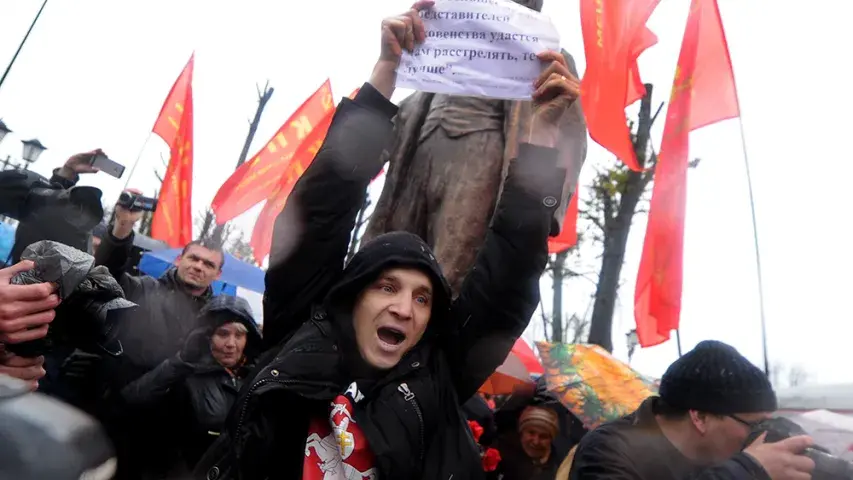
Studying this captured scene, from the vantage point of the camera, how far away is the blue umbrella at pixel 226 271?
27.9 feet

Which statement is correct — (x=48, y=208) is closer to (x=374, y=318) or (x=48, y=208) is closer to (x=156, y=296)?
(x=156, y=296)

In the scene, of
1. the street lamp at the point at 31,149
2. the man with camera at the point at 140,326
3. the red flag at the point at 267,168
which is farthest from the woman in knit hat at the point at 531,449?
the street lamp at the point at 31,149

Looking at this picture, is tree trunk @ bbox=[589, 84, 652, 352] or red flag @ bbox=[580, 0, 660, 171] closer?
red flag @ bbox=[580, 0, 660, 171]

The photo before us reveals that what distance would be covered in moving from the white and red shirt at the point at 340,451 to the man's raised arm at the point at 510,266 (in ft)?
1.22

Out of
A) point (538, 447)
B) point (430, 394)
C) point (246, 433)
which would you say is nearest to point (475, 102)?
point (430, 394)

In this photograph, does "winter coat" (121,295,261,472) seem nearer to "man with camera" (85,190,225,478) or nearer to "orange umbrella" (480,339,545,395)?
"man with camera" (85,190,225,478)

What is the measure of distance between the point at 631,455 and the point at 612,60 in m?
3.22

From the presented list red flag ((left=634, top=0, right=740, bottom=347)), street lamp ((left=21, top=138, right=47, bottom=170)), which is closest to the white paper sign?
red flag ((left=634, top=0, right=740, bottom=347))

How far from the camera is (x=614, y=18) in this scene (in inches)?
178

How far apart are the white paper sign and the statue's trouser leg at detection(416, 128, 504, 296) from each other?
0.47 metres

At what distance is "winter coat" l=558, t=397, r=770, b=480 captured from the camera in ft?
6.02

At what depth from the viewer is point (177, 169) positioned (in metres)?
6.46

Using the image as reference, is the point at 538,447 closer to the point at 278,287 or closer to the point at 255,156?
the point at 278,287

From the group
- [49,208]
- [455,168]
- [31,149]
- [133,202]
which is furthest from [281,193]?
[31,149]
